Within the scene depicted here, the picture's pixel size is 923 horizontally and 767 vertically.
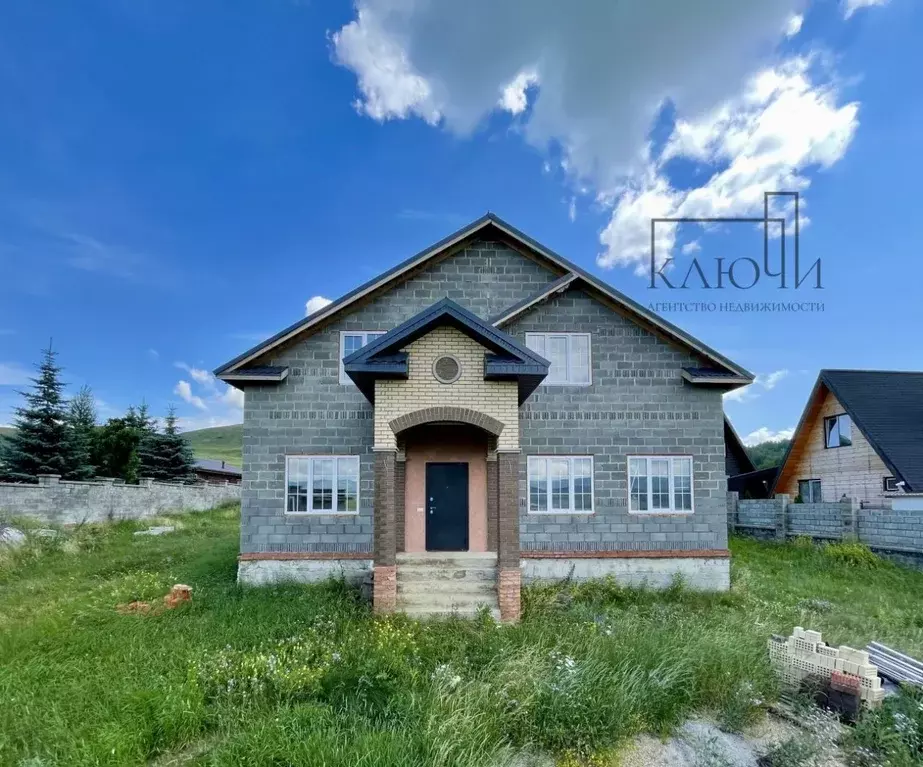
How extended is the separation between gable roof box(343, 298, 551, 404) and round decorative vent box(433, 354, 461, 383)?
48 centimetres

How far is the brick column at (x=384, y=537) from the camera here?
30.7 ft

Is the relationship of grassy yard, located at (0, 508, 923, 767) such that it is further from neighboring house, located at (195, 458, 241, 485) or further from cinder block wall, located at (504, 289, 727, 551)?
neighboring house, located at (195, 458, 241, 485)

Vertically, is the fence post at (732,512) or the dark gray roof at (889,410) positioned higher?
the dark gray roof at (889,410)

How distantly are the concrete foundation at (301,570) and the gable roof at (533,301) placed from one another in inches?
147

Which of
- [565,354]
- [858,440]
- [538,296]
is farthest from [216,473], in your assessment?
[858,440]

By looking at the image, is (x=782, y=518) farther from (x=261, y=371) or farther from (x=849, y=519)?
(x=261, y=371)

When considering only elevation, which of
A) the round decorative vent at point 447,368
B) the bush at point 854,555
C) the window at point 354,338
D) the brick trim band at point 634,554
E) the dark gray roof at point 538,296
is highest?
the dark gray roof at point 538,296

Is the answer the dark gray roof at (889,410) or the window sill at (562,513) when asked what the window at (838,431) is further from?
the window sill at (562,513)

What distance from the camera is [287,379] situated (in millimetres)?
12039

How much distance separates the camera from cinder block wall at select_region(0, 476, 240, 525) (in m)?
18.2

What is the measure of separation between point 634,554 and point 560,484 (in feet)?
6.47

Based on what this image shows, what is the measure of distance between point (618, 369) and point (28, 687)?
1043 cm

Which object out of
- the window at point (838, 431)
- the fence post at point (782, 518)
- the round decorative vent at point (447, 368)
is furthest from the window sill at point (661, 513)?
the window at point (838, 431)

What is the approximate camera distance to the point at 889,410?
64.5 feet
